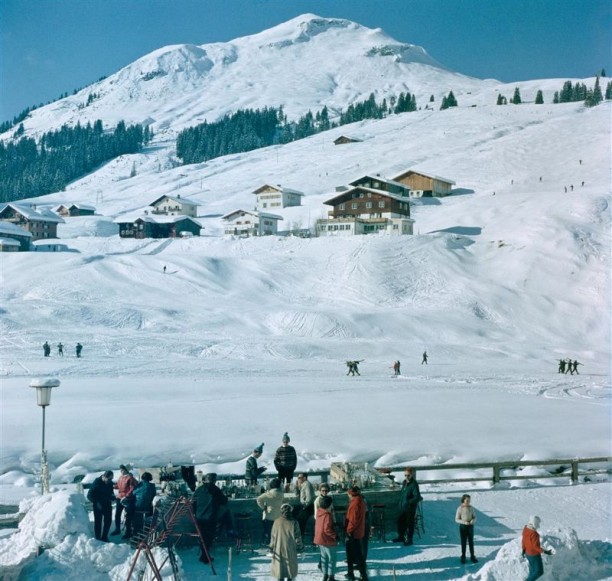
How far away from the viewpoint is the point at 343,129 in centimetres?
15412

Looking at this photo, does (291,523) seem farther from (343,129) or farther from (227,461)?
(343,129)

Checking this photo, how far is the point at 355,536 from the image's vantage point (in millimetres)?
9398

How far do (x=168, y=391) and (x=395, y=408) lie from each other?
8.78 m

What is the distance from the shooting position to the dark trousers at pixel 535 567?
8.91 metres

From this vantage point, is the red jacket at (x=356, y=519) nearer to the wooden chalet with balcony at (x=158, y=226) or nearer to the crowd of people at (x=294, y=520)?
the crowd of people at (x=294, y=520)

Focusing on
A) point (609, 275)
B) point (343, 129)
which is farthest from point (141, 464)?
point (343, 129)

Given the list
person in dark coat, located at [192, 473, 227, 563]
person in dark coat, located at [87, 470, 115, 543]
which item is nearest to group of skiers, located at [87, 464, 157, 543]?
person in dark coat, located at [87, 470, 115, 543]

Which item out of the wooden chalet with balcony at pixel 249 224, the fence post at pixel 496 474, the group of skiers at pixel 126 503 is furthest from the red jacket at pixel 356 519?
the wooden chalet with balcony at pixel 249 224

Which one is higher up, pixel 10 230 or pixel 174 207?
pixel 174 207

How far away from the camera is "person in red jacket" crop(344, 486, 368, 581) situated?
9398 mm

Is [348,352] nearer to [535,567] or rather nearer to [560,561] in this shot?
[560,561]

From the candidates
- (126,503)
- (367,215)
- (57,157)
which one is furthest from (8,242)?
(57,157)

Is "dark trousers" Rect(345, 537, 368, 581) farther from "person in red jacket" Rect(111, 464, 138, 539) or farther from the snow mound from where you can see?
"person in red jacket" Rect(111, 464, 138, 539)

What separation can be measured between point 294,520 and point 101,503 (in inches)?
142
